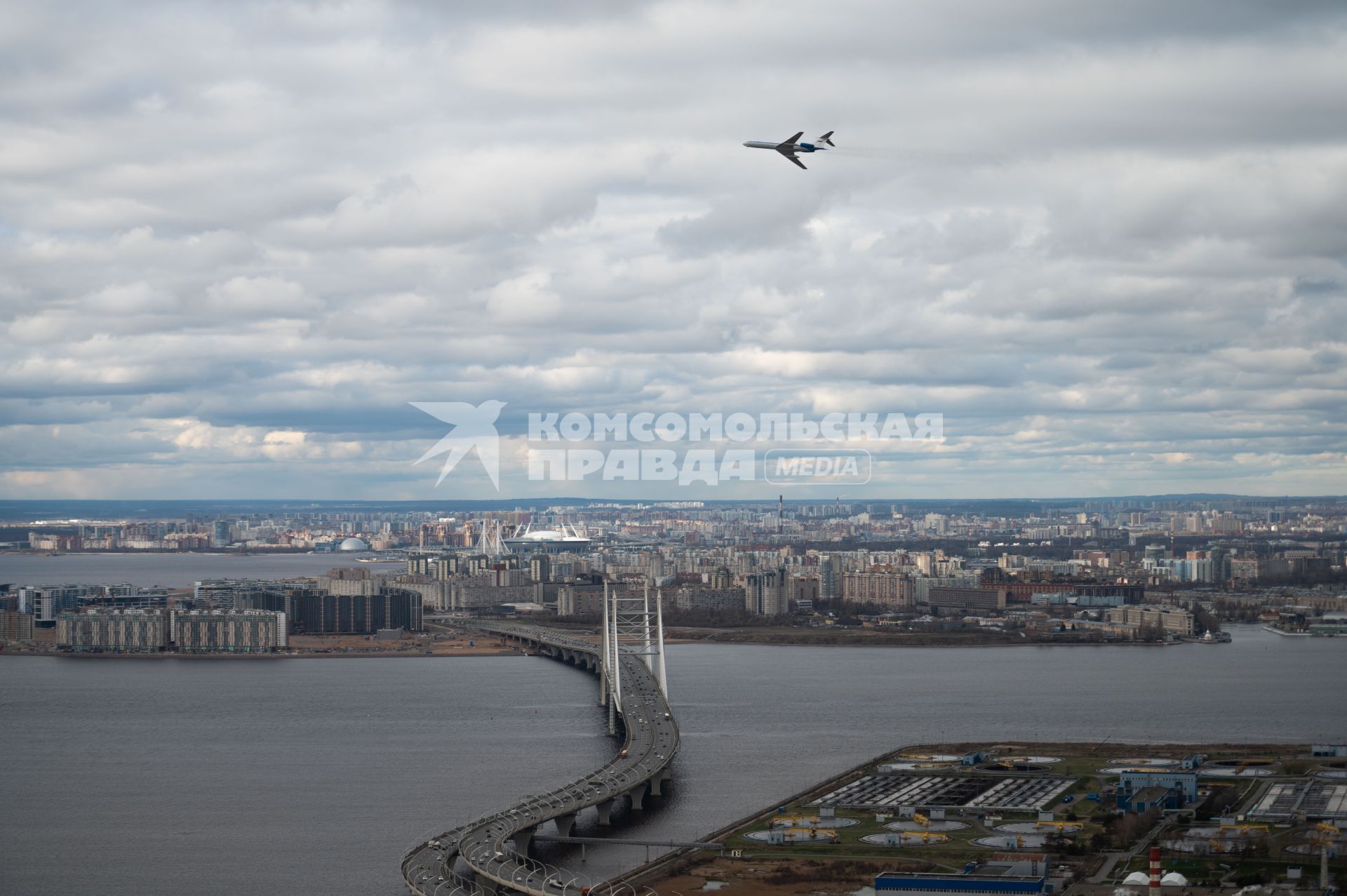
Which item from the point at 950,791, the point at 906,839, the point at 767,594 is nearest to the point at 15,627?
the point at 767,594

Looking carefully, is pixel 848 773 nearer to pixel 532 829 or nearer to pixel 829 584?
pixel 532 829

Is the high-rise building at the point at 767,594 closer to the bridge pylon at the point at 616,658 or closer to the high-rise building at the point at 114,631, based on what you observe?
the bridge pylon at the point at 616,658

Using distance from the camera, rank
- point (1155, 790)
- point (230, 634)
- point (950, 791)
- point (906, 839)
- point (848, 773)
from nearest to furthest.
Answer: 1. point (906, 839)
2. point (1155, 790)
3. point (950, 791)
4. point (848, 773)
5. point (230, 634)

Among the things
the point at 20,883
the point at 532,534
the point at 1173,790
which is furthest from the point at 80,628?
the point at 532,534

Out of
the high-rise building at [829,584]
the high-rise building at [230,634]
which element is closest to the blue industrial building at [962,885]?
the high-rise building at [230,634]

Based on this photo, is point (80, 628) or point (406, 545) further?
point (406, 545)

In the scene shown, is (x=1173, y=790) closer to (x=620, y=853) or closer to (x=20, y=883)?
(x=620, y=853)

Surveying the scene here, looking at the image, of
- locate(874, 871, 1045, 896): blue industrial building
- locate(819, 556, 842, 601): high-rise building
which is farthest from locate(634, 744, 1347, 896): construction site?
locate(819, 556, 842, 601): high-rise building
